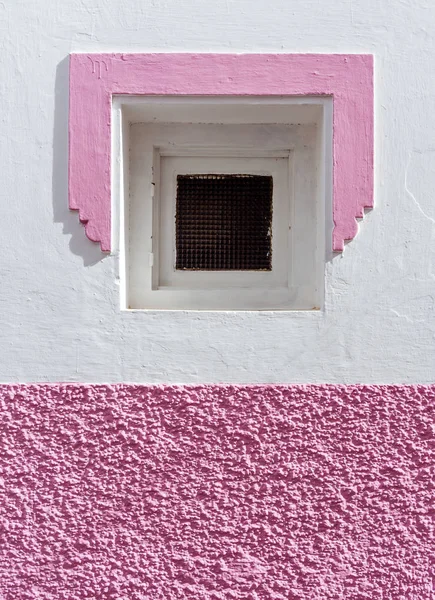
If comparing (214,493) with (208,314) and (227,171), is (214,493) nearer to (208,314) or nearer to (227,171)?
(208,314)

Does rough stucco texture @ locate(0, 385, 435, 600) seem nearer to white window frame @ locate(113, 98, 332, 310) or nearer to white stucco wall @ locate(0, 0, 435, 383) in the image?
white stucco wall @ locate(0, 0, 435, 383)

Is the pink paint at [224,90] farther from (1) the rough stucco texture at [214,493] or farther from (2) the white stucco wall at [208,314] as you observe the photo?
(1) the rough stucco texture at [214,493]

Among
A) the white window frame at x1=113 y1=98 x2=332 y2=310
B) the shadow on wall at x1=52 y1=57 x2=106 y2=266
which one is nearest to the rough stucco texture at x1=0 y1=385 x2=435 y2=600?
the white window frame at x1=113 y1=98 x2=332 y2=310

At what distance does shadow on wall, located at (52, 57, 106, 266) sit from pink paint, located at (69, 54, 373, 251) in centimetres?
3

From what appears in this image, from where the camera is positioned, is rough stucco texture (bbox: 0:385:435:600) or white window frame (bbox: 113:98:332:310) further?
white window frame (bbox: 113:98:332:310)

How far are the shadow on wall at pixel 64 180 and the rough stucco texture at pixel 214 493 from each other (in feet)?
1.48

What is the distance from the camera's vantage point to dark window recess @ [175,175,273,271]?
1.98 meters

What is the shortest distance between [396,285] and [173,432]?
877 mm

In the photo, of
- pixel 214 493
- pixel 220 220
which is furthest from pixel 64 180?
pixel 214 493

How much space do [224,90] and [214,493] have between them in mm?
1306

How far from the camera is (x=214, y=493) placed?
5.69ft

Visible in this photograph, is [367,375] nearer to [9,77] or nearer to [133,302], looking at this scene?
[133,302]

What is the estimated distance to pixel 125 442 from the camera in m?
1.73

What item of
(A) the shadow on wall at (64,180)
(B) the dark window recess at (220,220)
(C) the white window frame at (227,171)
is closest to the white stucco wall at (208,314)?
(A) the shadow on wall at (64,180)
